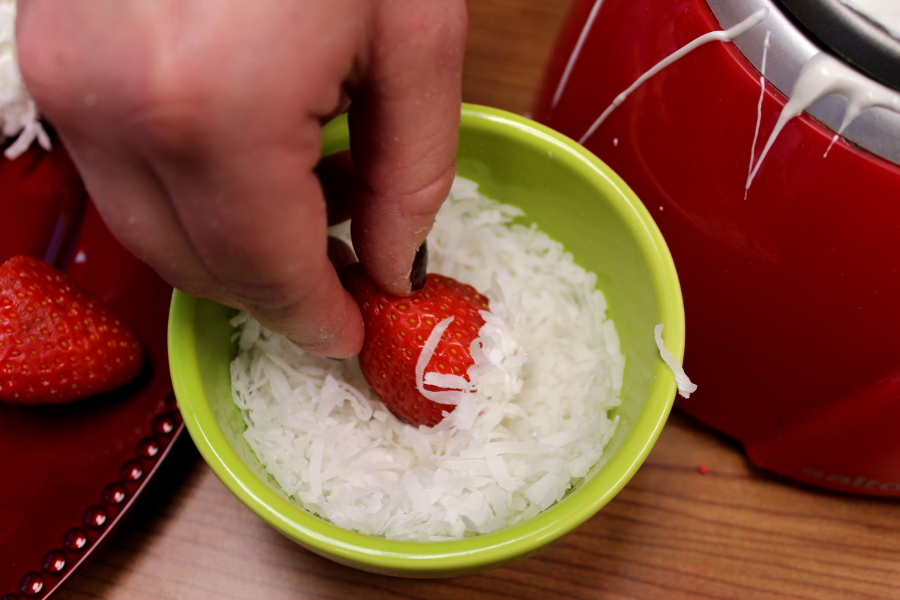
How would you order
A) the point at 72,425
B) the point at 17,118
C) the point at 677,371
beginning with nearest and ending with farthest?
the point at 677,371, the point at 72,425, the point at 17,118

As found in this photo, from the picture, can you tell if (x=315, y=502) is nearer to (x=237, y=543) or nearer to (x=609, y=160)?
(x=237, y=543)

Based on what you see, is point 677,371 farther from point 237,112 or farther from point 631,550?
point 237,112

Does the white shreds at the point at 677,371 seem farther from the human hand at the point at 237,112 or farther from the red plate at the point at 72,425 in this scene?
the red plate at the point at 72,425

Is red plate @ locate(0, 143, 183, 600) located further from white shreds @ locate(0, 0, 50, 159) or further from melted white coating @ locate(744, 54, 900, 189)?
melted white coating @ locate(744, 54, 900, 189)


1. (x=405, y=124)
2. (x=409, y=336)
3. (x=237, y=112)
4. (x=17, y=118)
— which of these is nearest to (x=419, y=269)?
(x=409, y=336)

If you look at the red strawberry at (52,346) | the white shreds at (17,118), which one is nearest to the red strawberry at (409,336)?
the red strawberry at (52,346)

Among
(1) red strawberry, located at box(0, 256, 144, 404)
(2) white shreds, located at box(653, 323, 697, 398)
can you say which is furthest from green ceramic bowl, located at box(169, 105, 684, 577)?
(1) red strawberry, located at box(0, 256, 144, 404)
